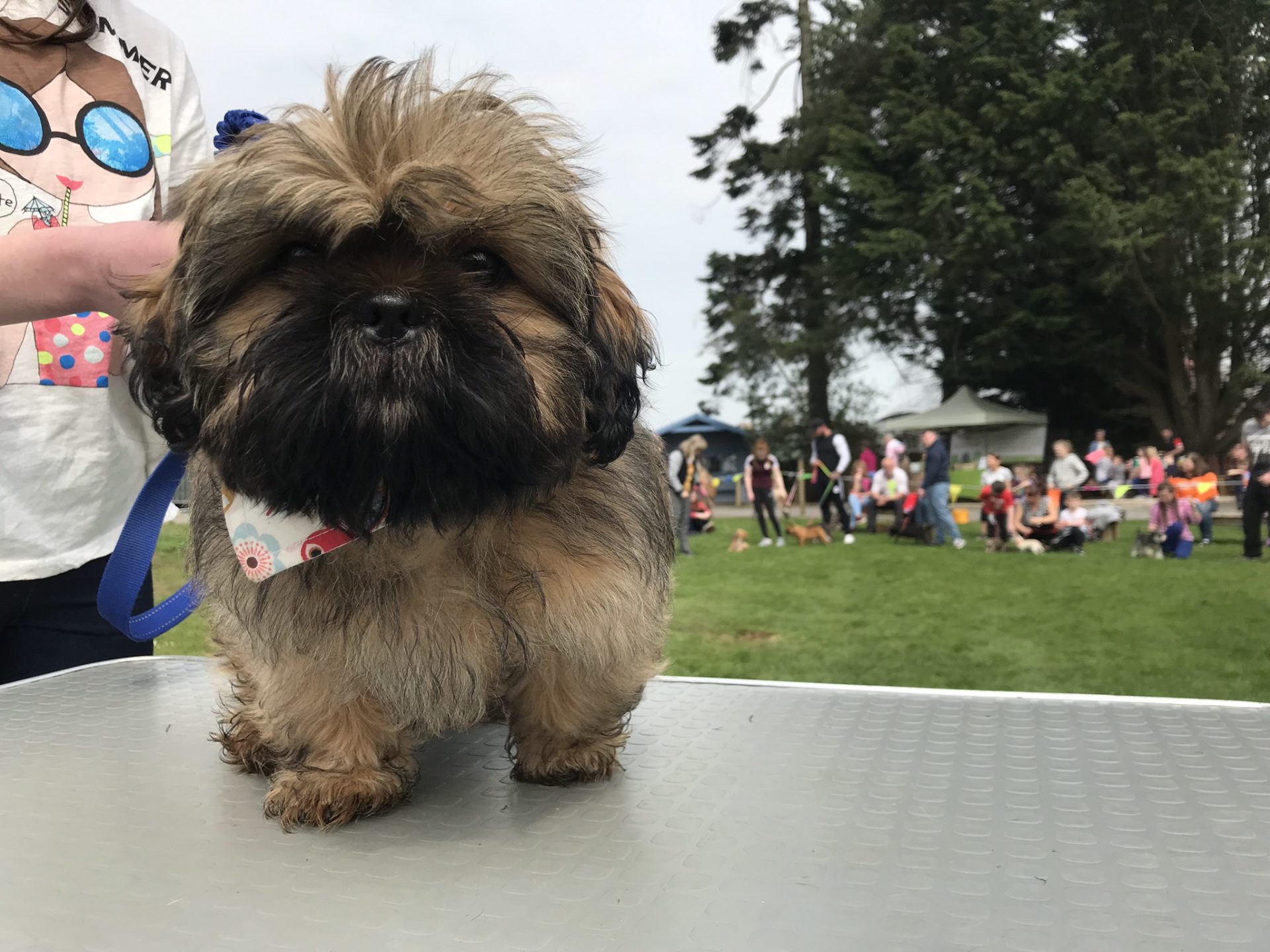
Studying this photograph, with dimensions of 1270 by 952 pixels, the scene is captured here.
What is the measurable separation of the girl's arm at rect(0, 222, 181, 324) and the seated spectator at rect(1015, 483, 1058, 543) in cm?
1203

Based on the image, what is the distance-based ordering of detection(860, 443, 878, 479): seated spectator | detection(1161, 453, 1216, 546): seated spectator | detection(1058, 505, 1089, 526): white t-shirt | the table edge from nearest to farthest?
the table edge, detection(1161, 453, 1216, 546): seated spectator, detection(1058, 505, 1089, 526): white t-shirt, detection(860, 443, 878, 479): seated spectator

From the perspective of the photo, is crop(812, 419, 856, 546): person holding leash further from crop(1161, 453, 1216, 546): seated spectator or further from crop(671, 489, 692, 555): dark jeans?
crop(1161, 453, 1216, 546): seated spectator

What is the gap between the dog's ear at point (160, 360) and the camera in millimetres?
1251

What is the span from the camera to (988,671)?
590cm

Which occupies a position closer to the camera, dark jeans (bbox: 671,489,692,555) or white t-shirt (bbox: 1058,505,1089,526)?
white t-shirt (bbox: 1058,505,1089,526)

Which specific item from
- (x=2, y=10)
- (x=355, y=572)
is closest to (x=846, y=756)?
(x=355, y=572)

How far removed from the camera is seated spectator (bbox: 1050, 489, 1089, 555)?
11617mm

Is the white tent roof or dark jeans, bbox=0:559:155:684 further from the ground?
the white tent roof

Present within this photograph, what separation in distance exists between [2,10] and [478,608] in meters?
1.57

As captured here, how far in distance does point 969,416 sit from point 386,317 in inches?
817

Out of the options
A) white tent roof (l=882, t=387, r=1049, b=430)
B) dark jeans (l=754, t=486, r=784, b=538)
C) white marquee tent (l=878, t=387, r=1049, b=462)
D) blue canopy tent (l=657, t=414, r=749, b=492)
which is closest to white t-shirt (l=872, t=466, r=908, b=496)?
dark jeans (l=754, t=486, r=784, b=538)

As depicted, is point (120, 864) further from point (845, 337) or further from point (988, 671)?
point (845, 337)

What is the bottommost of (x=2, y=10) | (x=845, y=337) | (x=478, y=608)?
(x=478, y=608)

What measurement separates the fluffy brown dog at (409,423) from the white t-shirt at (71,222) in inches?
21.0
